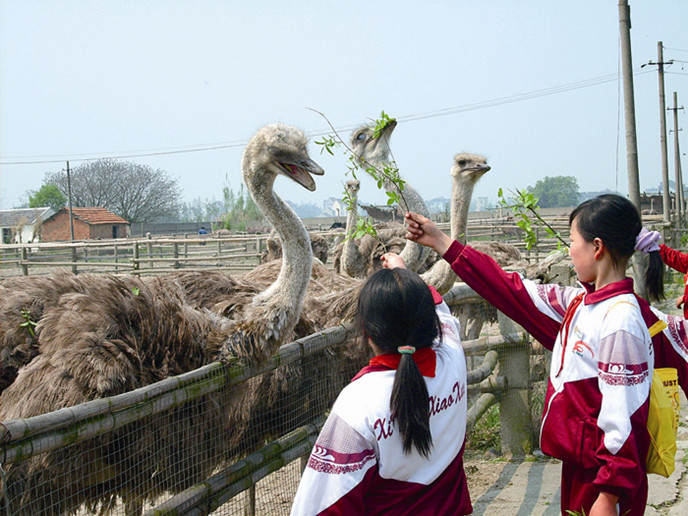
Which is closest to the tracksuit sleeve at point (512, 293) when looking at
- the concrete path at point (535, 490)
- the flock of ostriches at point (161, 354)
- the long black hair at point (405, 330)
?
the long black hair at point (405, 330)

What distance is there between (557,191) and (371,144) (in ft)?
276

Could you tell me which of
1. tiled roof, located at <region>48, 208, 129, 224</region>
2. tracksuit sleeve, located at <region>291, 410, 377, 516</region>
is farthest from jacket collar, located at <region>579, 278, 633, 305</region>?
tiled roof, located at <region>48, 208, 129, 224</region>

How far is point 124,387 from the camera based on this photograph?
9.16 ft

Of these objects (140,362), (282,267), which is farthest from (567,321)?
(282,267)

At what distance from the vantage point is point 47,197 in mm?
55188

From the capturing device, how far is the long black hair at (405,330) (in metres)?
1.55

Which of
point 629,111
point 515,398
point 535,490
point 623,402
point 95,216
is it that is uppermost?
point 95,216

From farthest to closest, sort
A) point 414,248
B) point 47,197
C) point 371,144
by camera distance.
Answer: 1. point 47,197
2. point 371,144
3. point 414,248

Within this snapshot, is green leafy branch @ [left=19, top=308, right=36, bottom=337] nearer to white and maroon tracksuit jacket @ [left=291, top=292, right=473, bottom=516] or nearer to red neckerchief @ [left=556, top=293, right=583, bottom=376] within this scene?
white and maroon tracksuit jacket @ [left=291, top=292, right=473, bottom=516]

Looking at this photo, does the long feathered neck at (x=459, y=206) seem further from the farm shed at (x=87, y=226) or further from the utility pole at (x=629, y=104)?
the farm shed at (x=87, y=226)

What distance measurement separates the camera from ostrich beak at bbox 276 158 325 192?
12.8ft

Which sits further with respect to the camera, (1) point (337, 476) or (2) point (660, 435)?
(2) point (660, 435)

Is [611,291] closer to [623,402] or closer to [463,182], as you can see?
[623,402]

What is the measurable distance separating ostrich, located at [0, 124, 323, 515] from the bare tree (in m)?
50.8
